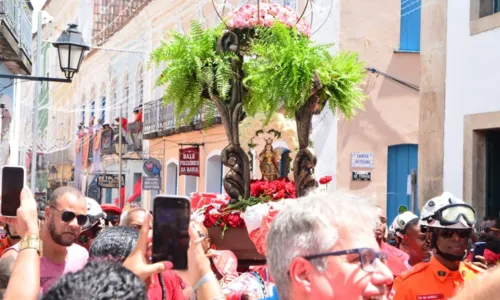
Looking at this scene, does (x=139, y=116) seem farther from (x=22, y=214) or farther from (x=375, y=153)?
(x=22, y=214)

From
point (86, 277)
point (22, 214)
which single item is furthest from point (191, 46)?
point (86, 277)

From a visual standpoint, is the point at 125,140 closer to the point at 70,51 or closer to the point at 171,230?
the point at 70,51

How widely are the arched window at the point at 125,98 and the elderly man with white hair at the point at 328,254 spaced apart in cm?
2527

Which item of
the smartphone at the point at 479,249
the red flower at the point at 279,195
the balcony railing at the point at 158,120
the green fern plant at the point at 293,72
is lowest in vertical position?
the smartphone at the point at 479,249

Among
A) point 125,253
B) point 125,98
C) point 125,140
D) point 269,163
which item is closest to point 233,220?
point 269,163

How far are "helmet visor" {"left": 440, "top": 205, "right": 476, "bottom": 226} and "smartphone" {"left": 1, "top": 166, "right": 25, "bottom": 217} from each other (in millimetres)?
2242

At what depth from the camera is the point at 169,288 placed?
4059 millimetres

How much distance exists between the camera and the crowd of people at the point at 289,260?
6.45 ft

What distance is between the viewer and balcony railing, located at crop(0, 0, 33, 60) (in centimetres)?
1401

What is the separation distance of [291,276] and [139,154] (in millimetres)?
24672

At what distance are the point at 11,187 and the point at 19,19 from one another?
1337cm

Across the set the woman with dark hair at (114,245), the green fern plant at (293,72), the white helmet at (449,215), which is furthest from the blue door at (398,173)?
the woman with dark hair at (114,245)

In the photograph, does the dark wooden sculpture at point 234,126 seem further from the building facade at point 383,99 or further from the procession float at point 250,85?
the building facade at point 383,99

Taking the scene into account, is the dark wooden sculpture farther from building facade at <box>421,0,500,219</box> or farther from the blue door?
the blue door
